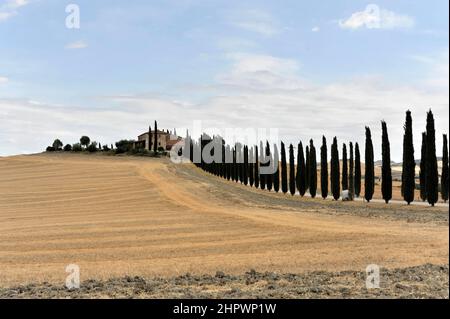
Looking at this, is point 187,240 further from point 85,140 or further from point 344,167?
point 85,140

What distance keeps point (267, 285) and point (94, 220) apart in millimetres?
16225

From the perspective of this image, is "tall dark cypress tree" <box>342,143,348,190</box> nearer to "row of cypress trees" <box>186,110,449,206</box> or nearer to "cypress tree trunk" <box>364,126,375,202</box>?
"row of cypress trees" <box>186,110,449,206</box>

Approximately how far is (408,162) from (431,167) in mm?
2555

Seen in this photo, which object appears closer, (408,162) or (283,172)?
(408,162)

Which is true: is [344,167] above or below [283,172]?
above

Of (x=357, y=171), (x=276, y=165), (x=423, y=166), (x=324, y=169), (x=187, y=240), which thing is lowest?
(x=187, y=240)

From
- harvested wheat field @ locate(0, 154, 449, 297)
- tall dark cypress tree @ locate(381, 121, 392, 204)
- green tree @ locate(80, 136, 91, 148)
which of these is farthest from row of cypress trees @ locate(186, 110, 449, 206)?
green tree @ locate(80, 136, 91, 148)

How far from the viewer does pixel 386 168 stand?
143 feet

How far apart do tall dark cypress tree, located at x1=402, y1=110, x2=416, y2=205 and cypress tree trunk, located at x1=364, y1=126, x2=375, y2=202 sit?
3.45 m

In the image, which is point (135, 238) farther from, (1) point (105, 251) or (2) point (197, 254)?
(2) point (197, 254)

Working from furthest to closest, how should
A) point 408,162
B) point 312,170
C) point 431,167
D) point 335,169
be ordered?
point 312,170, point 335,169, point 408,162, point 431,167

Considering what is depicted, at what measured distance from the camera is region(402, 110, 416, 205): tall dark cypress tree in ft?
134

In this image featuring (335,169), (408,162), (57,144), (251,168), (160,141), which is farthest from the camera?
(160,141)

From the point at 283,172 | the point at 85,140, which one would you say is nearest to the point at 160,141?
the point at 85,140
